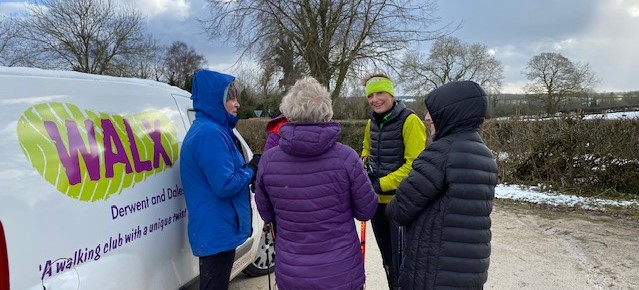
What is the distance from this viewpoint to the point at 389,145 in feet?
9.82

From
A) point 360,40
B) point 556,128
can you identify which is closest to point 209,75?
point 556,128

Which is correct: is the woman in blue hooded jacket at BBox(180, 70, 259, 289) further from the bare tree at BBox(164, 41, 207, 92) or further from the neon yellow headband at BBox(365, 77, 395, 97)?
the bare tree at BBox(164, 41, 207, 92)

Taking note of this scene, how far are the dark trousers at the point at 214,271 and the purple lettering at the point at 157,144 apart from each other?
1.85ft

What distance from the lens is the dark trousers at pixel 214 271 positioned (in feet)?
7.72

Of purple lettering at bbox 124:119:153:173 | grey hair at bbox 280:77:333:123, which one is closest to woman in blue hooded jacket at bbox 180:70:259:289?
purple lettering at bbox 124:119:153:173

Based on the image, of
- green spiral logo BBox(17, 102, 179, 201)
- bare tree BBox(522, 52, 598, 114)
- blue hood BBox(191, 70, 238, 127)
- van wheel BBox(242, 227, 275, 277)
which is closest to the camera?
green spiral logo BBox(17, 102, 179, 201)

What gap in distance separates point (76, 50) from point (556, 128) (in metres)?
25.5

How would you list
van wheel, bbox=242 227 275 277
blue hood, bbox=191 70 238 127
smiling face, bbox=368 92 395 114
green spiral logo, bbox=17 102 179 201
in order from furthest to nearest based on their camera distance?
van wheel, bbox=242 227 275 277, smiling face, bbox=368 92 395 114, blue hood, bbox=191 70 238 127, green spiral logo, bbox=17 102 179 201

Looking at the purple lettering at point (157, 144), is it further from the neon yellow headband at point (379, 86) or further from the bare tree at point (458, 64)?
the bare tree at point (458, 64)

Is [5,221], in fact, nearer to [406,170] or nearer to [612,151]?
[406,170]

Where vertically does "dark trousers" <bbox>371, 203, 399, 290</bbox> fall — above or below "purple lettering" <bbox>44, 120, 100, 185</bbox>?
below

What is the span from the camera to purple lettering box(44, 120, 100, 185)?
1.65 m

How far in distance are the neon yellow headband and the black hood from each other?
97 cm

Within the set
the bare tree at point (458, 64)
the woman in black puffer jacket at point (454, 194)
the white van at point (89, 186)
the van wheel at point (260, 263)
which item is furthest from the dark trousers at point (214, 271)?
the bare tree at point (458, 64)
